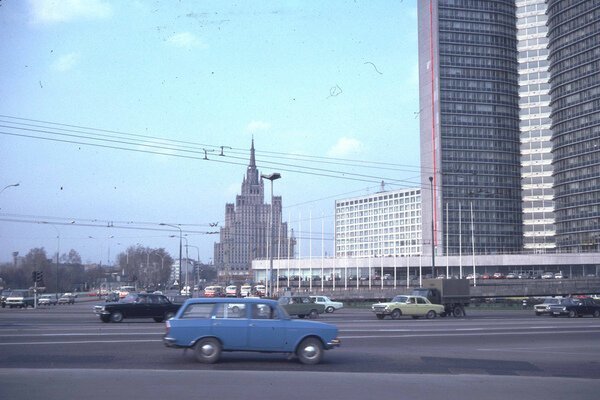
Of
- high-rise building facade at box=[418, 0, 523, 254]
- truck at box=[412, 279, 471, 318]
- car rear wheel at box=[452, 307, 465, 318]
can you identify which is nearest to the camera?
truck at box=[412, 279, 471, 318]

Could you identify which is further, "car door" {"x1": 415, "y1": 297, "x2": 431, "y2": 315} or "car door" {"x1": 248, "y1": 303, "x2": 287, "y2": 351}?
"car door" {"x1": 415, "y1": 297, "x2": 431, "y2": 315}

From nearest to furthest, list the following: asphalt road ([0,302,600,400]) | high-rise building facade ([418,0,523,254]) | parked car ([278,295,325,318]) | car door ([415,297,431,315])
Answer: asphalt road ([0,302,600,400]) < car door ([415,297,431,315]) < parked car ([278,295,325,318]) < high-rise building facade ([418,0,523,254])

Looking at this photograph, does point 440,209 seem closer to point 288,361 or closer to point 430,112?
point 430,112

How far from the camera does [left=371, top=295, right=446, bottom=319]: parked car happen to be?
38.9 metres

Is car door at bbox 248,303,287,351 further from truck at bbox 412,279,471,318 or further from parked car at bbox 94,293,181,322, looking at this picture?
truck at bbox 412,279,471,318

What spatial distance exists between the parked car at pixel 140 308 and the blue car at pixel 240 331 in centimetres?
1786

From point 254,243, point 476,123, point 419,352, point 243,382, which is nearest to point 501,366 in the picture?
point 419,352

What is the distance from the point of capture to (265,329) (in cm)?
1589

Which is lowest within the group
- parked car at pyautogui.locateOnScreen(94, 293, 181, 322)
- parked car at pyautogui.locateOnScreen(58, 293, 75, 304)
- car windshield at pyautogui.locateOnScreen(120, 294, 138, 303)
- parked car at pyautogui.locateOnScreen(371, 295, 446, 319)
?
parked car at pyautogui.locateOnScreen(58, 293, 75, 304)

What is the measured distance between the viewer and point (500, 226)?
5148 inches

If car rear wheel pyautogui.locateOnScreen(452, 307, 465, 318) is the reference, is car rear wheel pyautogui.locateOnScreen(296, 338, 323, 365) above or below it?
above

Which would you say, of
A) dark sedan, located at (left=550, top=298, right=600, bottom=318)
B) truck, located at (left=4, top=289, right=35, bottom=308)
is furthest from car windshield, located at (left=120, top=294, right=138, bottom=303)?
truck, located at (left=4, top=289, right=35, bottom=308)

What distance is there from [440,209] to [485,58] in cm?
3248

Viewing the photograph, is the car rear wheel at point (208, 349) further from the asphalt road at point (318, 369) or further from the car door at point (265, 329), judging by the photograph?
the car door at point (265, 329)
